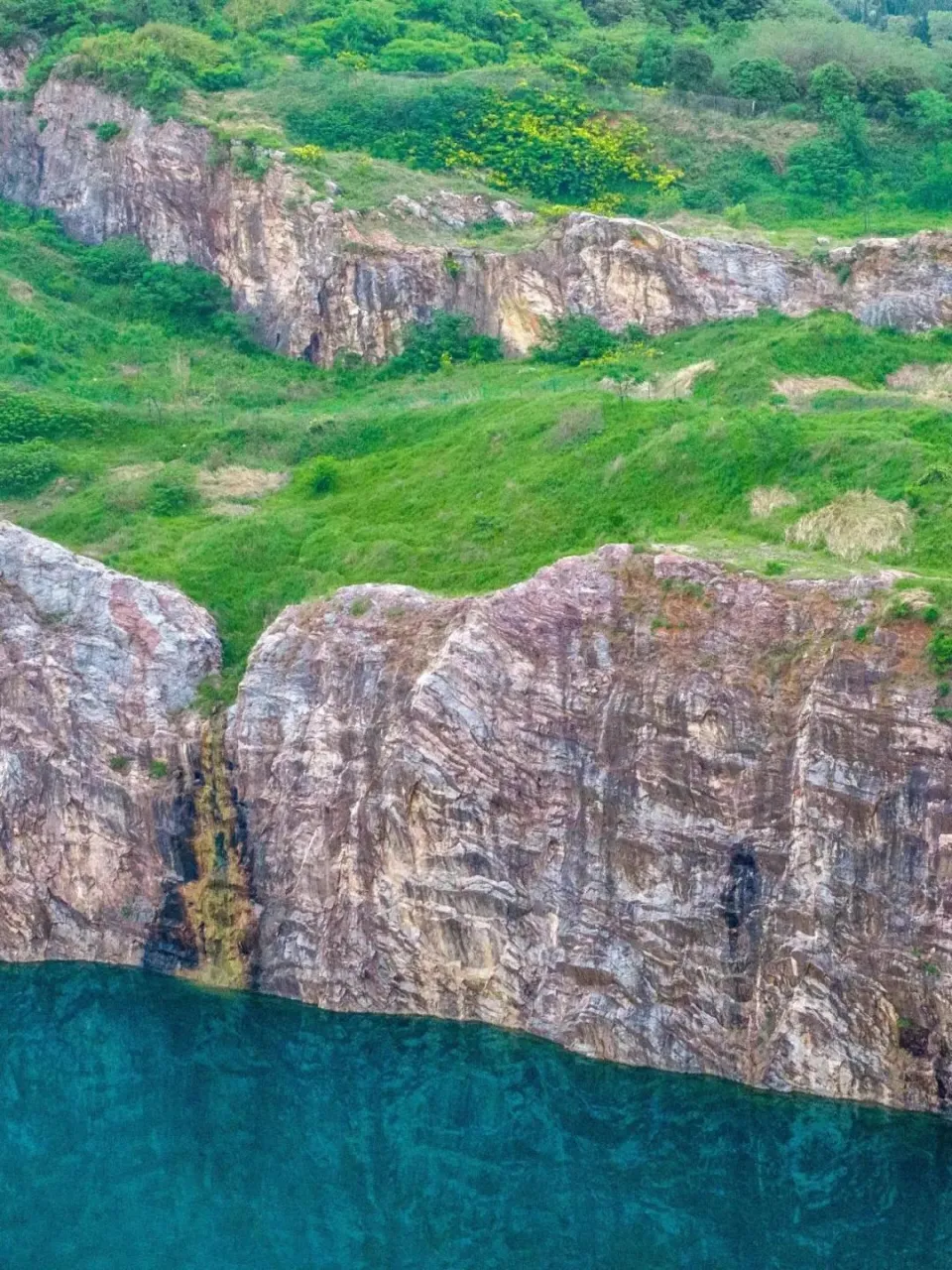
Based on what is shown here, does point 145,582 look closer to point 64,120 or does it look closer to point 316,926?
point 316,926

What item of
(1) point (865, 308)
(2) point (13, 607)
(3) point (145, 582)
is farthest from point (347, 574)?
(1) point (865, 308)

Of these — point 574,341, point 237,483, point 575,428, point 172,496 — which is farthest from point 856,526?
point 172,496

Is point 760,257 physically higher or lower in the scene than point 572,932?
higher

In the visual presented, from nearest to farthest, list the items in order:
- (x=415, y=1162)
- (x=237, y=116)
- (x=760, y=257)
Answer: (x=415, y=1162) < (x=760, y=257) < (x=237, y=116)

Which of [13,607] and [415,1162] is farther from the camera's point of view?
[13,607]

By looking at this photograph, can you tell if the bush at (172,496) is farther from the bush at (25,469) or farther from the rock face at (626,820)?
the rock face at (626,820)

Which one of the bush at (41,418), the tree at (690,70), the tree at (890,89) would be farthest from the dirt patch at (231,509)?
the tree at (890,89)

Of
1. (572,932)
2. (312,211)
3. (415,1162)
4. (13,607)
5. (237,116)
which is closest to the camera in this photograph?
(415,1162)

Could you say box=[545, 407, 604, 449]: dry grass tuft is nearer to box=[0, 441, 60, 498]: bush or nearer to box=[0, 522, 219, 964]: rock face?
box=[0, 522, 219, 964]: rock face
